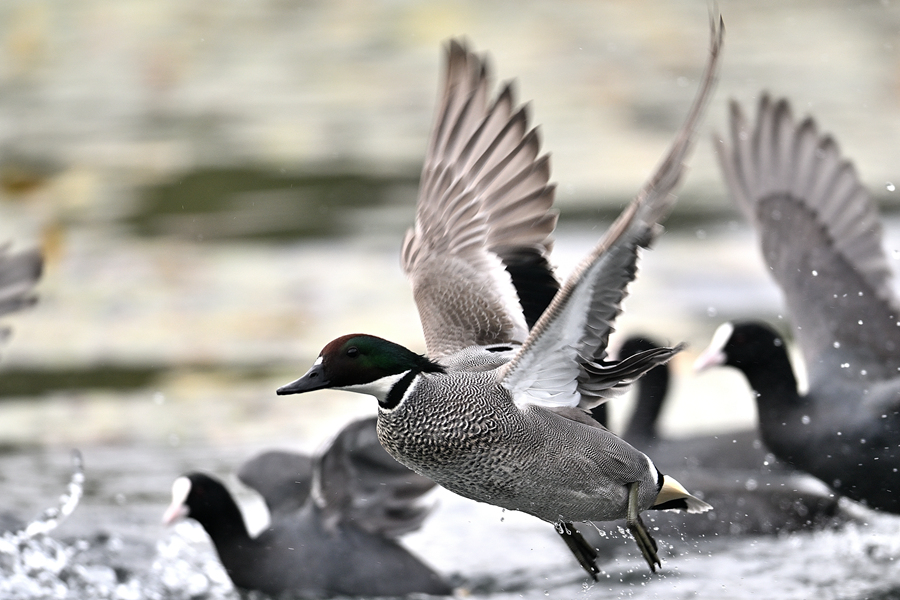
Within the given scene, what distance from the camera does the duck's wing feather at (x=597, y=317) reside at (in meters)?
3.18

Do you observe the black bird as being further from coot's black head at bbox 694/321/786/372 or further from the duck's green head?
the duck's green head

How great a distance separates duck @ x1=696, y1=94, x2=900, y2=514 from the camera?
546 cm

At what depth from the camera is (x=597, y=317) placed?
370 cm

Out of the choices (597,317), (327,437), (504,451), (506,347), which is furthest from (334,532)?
(597,317)

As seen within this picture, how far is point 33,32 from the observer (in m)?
13.4

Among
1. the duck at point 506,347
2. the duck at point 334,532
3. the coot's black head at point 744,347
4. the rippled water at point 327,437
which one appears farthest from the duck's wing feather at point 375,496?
the coot's black head at point 744,347

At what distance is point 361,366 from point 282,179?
6280 mm

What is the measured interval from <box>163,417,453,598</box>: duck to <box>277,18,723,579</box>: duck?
978mm

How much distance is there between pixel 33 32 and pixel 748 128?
9.11 m

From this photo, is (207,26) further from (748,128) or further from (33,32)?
(748,128)

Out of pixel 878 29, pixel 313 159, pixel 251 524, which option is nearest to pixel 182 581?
pixel 251 524

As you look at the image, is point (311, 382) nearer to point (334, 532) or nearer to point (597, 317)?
point (597, 317)

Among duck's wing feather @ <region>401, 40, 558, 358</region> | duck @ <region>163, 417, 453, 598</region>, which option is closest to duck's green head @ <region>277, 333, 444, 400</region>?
duck's wing feather @ <region>401, 40, 558, 358</region>

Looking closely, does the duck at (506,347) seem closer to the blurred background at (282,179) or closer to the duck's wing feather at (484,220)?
the duck's wing feather at (484,220)
